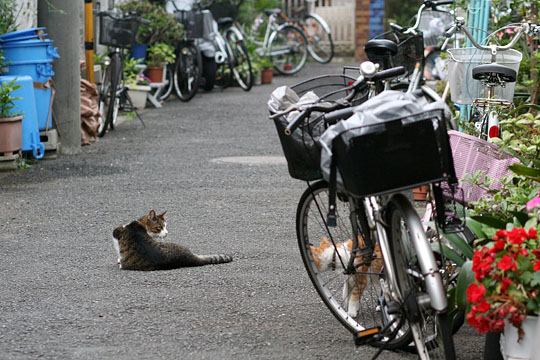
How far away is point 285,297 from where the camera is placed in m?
5.85

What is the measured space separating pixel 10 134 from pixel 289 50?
10.9 metres

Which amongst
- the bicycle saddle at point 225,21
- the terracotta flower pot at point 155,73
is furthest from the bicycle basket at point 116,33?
the bicycle saddle at point 225,21

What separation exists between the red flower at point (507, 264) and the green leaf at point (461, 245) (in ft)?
1.89

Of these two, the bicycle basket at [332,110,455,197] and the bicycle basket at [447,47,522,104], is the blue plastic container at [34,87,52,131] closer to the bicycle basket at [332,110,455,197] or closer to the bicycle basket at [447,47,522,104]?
the bicycle basket at [447,47,522,104]

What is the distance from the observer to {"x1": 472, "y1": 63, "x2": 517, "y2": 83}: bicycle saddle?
589cm

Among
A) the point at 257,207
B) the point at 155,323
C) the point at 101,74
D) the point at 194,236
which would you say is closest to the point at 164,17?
the point at 101,74

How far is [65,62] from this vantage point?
35.4 feet

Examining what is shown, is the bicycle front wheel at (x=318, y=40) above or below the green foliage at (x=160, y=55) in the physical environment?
below

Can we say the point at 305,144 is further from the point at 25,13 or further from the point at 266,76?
the point at 266,76

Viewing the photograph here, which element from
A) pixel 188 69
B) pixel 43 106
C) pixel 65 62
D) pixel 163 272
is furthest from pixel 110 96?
pixel 163 272

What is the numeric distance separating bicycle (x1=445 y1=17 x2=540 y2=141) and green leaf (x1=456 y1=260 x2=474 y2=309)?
154 cm

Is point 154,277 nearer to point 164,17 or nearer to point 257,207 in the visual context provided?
point 257,207

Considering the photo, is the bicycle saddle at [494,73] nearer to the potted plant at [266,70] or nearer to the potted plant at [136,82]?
the potted plant at [136,82]

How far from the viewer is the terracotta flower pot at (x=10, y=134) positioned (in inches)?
375
